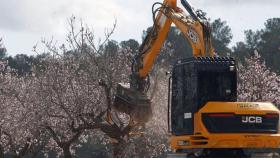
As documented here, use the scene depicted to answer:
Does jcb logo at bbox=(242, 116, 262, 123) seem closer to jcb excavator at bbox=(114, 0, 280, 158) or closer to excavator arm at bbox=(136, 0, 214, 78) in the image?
jcb excavator at bbox=(114, 0, 280, 158)

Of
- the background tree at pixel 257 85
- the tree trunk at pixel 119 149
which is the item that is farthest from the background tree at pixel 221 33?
the tree trunk at pixel 119 149

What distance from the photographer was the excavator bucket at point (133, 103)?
81.8 ft

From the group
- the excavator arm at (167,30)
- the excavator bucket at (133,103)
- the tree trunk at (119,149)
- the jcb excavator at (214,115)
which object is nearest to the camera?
the jcb excavator at (214,115)

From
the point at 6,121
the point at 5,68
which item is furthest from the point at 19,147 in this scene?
the point at 5,68

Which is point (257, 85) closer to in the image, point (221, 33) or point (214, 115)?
point (214, 115)

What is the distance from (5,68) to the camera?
54031 millimetres

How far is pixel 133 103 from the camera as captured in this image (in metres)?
25.0

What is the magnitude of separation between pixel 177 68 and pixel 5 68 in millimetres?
34348

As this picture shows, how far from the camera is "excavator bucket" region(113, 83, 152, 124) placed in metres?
24.9

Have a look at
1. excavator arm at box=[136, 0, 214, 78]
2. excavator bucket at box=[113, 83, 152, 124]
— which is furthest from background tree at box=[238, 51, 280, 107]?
excavator bucket at box=[113, 83, 152, 124]

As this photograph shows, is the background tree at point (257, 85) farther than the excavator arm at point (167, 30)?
Yes

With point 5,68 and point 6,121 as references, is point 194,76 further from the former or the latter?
point 5,68

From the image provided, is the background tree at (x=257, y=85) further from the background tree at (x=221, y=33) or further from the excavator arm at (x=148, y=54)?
the background tree at (x=221, y=33)

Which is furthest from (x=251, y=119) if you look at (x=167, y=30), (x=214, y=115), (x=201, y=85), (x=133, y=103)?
(x=167, y=30)
